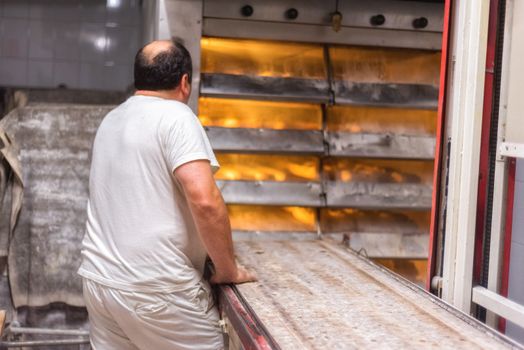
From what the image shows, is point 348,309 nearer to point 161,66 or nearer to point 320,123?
point 161,66

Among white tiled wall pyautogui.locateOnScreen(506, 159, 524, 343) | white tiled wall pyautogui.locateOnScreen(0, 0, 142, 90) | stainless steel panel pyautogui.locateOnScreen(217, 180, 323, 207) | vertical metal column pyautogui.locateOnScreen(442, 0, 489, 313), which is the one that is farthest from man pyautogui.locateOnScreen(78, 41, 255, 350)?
white tiled wall pyautogui.locateOnScreen(0, 0, 142, 90)

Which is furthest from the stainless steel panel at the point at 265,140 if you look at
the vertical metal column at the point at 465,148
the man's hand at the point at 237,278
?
the vertical metal column at the point at 465,148

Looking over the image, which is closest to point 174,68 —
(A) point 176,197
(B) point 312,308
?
(A) point 176,197

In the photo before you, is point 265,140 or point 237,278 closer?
point 237,278

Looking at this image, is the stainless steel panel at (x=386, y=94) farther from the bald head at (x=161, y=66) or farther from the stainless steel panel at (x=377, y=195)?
the bald head at (x=161, y=66)

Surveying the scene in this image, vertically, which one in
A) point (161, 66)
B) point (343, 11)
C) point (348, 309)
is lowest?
point (348, 309)

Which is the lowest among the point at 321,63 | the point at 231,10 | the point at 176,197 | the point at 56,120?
the point at 176,197

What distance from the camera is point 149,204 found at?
246cm

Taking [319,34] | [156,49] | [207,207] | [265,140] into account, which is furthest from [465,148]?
[319,34]

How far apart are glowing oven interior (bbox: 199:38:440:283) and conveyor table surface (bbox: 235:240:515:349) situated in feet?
3.34

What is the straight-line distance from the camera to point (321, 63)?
4070 mm

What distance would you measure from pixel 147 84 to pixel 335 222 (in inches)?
75.2

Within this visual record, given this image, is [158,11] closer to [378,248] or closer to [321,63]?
[321,63]

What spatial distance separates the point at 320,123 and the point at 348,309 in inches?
80.6
